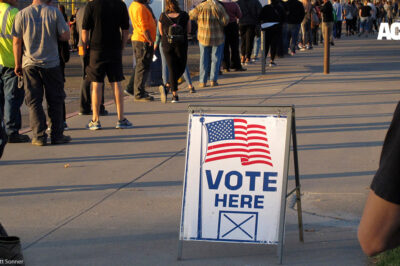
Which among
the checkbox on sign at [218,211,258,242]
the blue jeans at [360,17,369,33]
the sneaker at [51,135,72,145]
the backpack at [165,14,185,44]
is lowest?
the blue jeans at [360,17,369,33]

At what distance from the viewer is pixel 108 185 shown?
6727mm

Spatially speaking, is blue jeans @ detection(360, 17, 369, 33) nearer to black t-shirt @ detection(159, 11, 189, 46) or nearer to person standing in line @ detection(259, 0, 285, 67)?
person standing in line @ detection(259, 0, 285, 67)

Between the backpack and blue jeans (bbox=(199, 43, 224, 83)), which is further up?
the backpack

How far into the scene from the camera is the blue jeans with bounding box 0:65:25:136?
8852mm

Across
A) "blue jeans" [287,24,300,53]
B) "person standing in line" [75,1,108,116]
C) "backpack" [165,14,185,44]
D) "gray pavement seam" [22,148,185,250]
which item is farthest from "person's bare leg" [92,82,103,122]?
"blue jeans" [287,24,300,53]

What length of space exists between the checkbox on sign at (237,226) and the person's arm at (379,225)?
2676 millimetres

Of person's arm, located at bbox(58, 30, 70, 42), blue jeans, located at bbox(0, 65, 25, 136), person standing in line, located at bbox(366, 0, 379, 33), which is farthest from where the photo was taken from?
person standing in line, located at bbox(366, 0, 379, 33)

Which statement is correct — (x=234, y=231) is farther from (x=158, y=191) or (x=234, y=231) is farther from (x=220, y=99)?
(x=220, y=99)

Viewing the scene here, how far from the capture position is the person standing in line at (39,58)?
838 cm

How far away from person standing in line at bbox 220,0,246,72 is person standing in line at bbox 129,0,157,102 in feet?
13.8

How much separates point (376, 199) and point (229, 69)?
1588cm

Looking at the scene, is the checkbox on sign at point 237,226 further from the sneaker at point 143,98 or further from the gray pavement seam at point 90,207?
the sneaker at point 143,98

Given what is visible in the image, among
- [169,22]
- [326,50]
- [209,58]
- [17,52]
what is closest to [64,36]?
[17,52]

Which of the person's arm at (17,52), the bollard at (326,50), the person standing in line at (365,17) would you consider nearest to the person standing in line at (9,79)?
the person's arm at (17,52)
